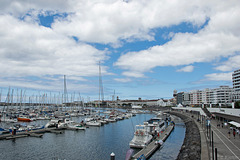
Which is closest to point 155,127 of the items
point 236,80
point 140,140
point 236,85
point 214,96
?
point 140,140

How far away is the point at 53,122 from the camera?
60.4 m

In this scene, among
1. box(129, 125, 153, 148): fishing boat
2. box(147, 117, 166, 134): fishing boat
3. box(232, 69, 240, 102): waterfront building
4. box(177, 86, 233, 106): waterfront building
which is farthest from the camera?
box(177, 86, 233, 106): waterfront building

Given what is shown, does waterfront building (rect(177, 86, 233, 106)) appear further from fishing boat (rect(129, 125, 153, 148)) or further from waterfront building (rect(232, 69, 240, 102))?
fishing boat (rect(129, 125, 153, 148))

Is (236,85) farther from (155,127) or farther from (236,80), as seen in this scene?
(155,127)

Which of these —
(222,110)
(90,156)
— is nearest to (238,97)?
(222,110)

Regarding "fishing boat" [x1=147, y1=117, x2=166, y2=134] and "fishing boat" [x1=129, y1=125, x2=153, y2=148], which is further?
"fishing boat" [x1=147, y1=117, x2=166, y2=134]

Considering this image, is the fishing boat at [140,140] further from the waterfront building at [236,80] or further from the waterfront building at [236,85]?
the waterfront building at [236,80]

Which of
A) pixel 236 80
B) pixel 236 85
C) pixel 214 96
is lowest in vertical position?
pixel 214 96

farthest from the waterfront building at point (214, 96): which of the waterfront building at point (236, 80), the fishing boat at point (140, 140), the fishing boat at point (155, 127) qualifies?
the fishing boat at point (140, 140)

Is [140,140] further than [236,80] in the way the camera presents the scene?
No

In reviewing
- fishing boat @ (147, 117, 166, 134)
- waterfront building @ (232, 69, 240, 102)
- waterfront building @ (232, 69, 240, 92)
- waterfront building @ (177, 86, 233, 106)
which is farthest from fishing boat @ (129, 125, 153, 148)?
waterfront building @ (177, 86, 233, 106)

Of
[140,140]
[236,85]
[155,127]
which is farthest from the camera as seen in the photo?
[236,85]

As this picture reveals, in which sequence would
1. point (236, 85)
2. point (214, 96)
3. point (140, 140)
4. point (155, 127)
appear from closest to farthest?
point (140, 140)
point (155, 127)
point (236, 85)
point (214, 96)

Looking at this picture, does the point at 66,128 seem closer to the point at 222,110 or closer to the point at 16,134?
the point at 16,134
